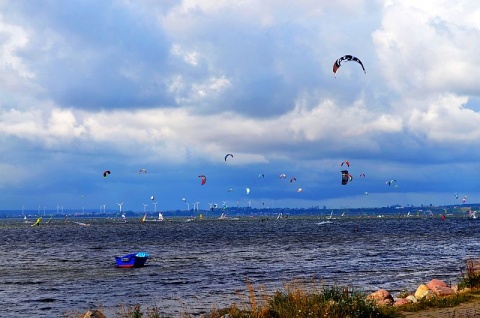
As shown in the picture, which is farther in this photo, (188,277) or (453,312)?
(188,277)

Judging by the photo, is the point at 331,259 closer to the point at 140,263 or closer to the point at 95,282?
the point at 140,263

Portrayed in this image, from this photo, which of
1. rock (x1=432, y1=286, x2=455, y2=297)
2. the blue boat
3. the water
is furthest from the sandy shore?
the blue boat

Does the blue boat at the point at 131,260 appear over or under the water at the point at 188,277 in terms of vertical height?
over

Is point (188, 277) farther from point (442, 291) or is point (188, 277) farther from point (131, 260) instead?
point (442, 291)

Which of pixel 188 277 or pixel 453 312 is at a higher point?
pixel 453 312

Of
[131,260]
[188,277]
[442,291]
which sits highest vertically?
[131,260]

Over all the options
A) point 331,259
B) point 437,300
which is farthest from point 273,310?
point 331,259

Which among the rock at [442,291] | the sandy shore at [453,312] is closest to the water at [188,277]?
the rock at [442,291]

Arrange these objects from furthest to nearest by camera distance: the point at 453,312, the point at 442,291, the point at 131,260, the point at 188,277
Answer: the point at 131,260, the point at 188,277, the point at 442,291, the point at 453,312

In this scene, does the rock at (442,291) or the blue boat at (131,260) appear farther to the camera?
the blue boat at (131,260)

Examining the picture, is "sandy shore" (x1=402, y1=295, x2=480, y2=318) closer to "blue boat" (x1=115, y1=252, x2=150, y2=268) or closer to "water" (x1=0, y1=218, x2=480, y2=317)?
"water" (x1=0, y1=218, x2=480, y2=317)

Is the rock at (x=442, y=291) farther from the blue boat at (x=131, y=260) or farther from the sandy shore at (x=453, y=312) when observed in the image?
the blue boat at (x=131, y=260)

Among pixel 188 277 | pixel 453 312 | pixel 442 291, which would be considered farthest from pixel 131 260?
pixel 453 312

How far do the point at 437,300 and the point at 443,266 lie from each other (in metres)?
31.2
